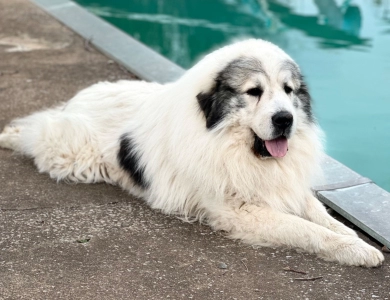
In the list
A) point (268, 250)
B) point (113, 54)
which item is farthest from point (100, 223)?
point (113, 54)

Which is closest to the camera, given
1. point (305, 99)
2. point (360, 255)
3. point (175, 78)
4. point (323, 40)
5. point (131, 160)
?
point (360, 255)

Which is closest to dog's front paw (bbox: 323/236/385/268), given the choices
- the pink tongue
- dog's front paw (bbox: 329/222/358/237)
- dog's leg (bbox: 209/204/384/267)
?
dog's leg (bbox: 209/204/384/267)

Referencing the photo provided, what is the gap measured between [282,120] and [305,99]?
389 mm

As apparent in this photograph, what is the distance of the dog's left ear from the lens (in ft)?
13.8

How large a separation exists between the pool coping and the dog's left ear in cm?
90

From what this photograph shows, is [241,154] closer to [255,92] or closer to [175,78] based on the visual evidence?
[255,92]

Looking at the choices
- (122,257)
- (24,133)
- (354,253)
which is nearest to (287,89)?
(354,253)

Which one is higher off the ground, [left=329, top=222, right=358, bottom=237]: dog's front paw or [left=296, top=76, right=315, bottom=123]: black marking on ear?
[left=296, top=76, right=315, bottom=123]: black marking on ear

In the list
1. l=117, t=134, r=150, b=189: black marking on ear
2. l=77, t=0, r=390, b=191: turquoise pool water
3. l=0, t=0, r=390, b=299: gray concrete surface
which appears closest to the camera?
l=0, t=0, r=390, b=299: gray concrete surface

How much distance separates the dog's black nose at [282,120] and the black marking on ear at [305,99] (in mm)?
312

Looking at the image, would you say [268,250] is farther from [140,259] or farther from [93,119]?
[93,119]

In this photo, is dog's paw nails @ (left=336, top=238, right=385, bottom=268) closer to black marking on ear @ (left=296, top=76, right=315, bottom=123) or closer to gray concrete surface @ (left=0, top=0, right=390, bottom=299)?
gray concrete surface @ (left=0, top=0, right=390, bottom=299)

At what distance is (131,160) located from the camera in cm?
484

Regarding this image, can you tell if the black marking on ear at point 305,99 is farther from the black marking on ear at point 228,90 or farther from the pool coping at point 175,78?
the pool coping at point 175,78
